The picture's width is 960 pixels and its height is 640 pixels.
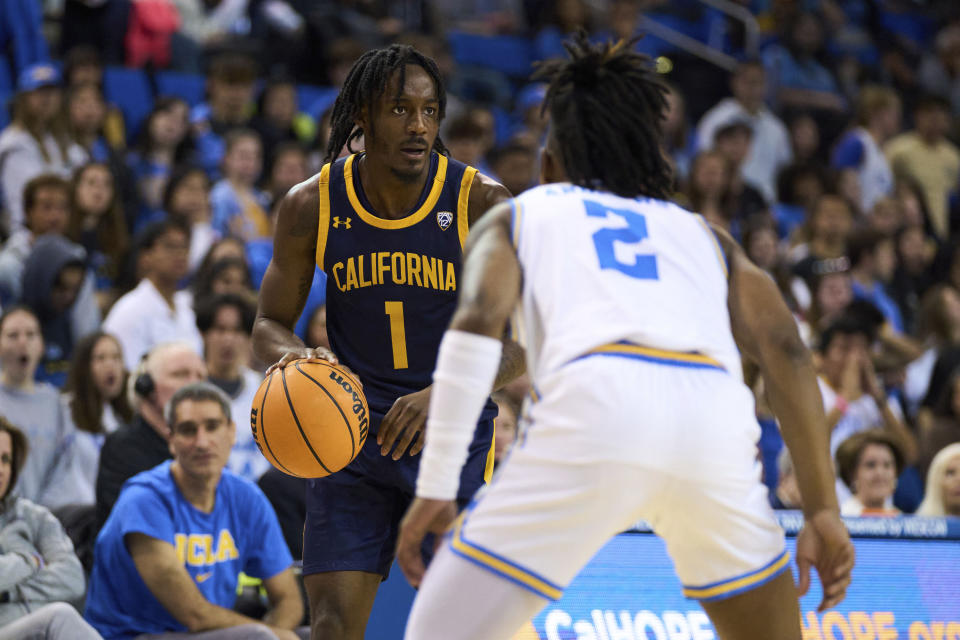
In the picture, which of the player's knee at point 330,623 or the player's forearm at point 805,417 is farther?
the player's knee at point 330,623

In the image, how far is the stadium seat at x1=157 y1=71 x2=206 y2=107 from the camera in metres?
10.6

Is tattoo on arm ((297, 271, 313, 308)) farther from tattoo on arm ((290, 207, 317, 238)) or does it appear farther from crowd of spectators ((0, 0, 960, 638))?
crowd of spectators ((0, 0, 960, 638))

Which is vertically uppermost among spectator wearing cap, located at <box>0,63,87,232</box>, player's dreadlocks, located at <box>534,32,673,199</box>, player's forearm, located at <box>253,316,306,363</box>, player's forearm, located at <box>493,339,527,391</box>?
spectator wearing cap, located at <box>0,63,87,232</box>

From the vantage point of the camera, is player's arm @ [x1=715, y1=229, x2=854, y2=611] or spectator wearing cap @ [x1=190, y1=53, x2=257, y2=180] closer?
player's arm @ [x1=715, y1=229, x2=854, y2=611]

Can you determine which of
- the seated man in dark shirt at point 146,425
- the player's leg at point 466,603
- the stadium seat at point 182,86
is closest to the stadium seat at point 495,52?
the stadium seat at point 182,86

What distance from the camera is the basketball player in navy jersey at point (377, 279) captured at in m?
3.85

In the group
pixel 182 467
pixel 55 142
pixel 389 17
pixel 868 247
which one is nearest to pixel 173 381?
pixel 182 467

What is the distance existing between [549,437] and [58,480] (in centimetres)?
443

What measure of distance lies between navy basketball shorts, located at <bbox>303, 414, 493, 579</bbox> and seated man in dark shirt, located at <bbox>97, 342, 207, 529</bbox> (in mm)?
2129

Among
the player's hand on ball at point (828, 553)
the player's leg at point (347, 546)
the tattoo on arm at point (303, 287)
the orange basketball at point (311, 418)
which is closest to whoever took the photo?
the player's hand on ball at point (828, 553)

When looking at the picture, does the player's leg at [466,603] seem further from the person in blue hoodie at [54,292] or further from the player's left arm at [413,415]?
the person in blue hoodie at [54,292]

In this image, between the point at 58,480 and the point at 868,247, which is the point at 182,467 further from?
the point at 868,247

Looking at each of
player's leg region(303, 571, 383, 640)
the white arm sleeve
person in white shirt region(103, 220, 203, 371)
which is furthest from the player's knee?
person in white shirt region(103, 220, 203, 371)

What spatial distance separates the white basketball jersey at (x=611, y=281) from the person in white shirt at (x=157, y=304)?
479cm
